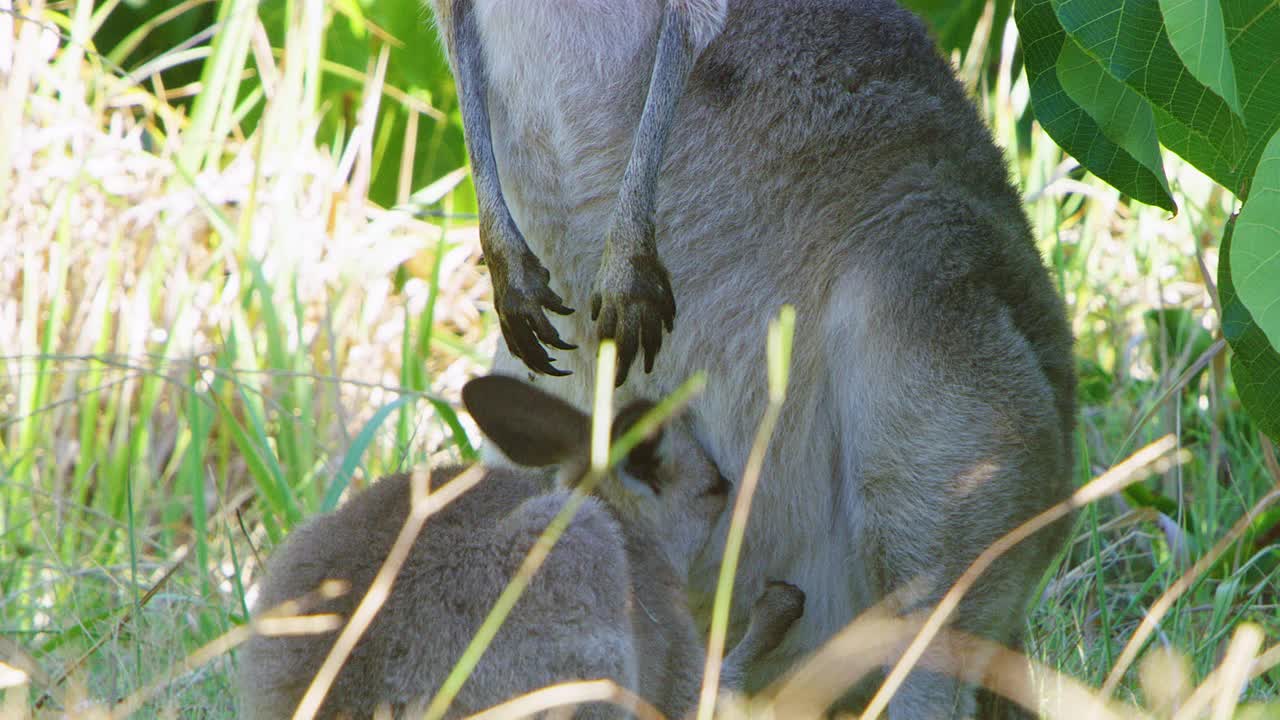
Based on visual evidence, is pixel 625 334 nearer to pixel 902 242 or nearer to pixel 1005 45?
pixel 902 242

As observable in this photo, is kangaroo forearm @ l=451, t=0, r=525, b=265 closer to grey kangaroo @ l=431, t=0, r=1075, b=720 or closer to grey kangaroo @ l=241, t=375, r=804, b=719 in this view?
grey kangaroo @ l=431, t=0, r=1075, b=720

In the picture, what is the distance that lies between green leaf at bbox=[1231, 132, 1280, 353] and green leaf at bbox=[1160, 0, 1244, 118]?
0.38 ft

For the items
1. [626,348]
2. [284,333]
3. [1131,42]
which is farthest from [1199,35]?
[284,333]

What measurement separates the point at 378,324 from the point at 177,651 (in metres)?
2.05

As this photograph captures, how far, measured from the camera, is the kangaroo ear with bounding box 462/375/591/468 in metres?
2.04

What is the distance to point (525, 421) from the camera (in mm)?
2053

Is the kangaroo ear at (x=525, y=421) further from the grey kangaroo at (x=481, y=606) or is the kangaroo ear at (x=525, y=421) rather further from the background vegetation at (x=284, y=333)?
the background vegetation at (x=284, y=333)

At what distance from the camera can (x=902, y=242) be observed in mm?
2148

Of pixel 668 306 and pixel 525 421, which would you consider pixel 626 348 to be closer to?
pixel 668 306

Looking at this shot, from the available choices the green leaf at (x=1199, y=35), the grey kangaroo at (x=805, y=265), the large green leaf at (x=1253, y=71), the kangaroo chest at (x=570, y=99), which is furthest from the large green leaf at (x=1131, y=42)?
the kangaroo chest at (x=570, y=99)

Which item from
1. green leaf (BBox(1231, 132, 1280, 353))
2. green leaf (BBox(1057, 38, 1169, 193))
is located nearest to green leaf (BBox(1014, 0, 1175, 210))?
green leaf (BBox(1057, 38, 1169, 193))

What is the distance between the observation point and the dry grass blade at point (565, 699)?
1.45 m

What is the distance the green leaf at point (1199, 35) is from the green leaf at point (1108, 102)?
1.22 feet

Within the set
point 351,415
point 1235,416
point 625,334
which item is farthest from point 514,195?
point 1235,416
